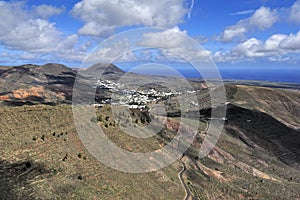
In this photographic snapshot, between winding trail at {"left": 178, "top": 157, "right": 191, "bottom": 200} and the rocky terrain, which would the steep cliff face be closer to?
the rocky terrain

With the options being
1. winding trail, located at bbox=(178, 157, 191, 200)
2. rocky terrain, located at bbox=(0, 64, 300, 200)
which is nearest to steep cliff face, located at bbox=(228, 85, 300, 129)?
rocky terrain, located at bbox=(0, 64, 300, 200)

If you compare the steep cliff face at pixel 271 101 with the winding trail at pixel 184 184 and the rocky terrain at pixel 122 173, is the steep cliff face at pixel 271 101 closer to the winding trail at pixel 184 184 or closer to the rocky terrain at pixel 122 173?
the rocky terrain at pixel 122 173

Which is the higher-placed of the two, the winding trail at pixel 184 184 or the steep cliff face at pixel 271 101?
the steep cliff face at pixel 271 101

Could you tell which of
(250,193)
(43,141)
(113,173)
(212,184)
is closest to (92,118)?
(43,141)

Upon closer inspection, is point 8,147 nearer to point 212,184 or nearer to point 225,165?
point 212,184

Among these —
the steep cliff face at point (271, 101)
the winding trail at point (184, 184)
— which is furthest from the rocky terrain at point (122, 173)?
the steep cliff face at point (271, 101)

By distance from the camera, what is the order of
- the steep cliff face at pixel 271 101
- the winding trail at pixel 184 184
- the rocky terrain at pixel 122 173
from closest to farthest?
the rocky terrain at pixel 122 173 < the winding trail at pixel 184 184 < the steep cliff face at pixel 271 101

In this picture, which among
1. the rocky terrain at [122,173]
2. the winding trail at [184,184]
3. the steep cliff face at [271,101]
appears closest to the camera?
the rocky terrain at [122,173]

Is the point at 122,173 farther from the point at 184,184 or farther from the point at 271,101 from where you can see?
the point at 271,101

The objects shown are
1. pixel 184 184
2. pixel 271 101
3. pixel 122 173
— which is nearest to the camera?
pixel 122 173

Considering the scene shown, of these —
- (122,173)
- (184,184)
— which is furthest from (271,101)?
(122,173)

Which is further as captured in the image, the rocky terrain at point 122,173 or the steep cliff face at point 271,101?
the steep cliff face at point 271,101
